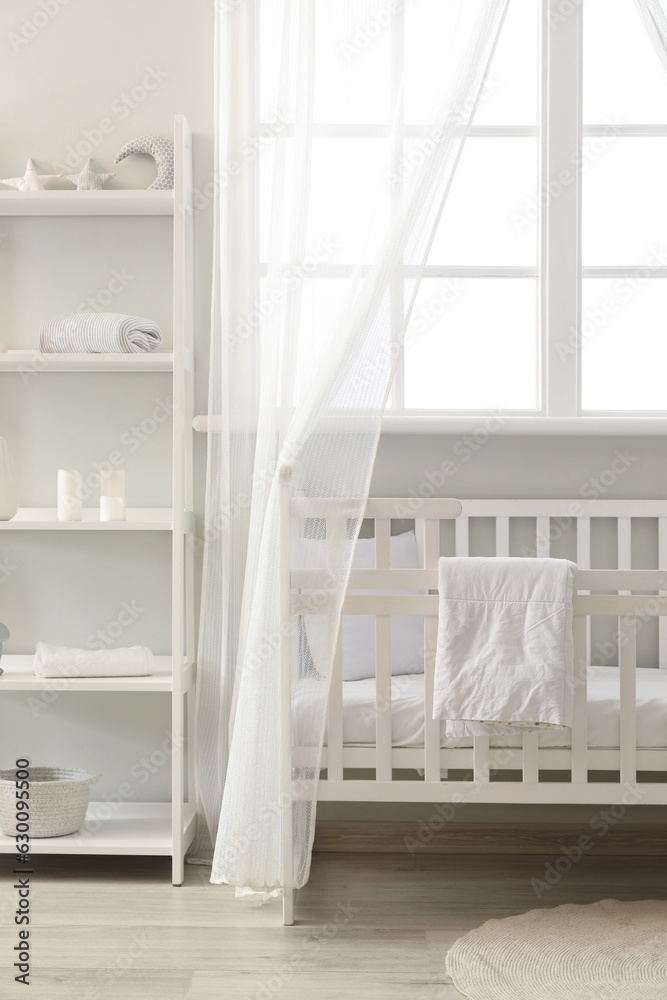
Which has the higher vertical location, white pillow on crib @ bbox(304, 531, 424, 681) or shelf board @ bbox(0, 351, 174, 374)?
shelf board @ bbox(0, 351, 174, 374)

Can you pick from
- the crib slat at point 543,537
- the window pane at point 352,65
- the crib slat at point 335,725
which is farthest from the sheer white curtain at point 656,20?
the crib slat at point 335,725

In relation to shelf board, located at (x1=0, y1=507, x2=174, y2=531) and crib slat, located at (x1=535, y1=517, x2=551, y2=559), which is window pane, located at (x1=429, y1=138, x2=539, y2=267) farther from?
shelf board, located at (x1=0, y1=507, x2=174, y2=531)

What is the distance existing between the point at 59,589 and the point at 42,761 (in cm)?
44

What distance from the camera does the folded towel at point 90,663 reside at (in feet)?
6.81

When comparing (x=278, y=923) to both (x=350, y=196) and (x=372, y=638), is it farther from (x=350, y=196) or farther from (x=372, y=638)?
(x=350, y=196)

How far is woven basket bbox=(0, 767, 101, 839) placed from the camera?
2072 mm

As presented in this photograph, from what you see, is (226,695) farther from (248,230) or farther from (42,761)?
(248,230)

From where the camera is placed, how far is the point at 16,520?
86.7 inches

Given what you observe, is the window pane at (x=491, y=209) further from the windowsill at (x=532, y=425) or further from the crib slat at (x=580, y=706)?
the crib slat at (x=580, y=706)

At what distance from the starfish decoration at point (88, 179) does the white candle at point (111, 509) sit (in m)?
0.77

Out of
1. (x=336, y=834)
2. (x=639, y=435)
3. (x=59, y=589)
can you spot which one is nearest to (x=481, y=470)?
(x=639, y=435)

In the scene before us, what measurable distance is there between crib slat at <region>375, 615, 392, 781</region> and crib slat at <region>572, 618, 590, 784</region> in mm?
356

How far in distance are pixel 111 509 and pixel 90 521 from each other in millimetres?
56

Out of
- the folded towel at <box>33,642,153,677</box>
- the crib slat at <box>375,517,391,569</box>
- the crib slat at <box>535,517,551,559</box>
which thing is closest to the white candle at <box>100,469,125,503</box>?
the folded towel at <box>33,642,153,677</box>
